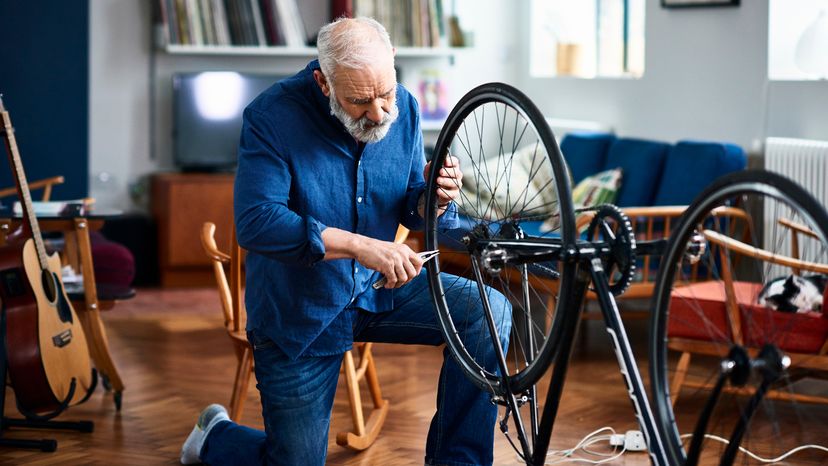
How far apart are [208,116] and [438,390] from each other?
14.5ft

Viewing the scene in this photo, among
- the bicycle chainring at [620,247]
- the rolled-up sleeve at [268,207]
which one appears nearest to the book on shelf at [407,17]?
the rolled-up sleeve at [268,207]

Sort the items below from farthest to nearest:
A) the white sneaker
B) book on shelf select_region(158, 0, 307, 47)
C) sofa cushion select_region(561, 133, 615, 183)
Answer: book on shelf select_region(158, 0, 307, 47) < sofa cushion select_region(561, 133, 615, 183) < the white sneaker

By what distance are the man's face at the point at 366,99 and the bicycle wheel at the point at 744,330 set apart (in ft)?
2.28

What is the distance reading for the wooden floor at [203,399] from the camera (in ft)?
10.9

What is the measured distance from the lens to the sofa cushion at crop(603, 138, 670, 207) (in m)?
5.07

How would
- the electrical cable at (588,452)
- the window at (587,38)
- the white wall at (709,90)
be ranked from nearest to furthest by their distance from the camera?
1. the electrical cable at (588,452)
2. the white wall at (709,90)
3. the window at (587,38)

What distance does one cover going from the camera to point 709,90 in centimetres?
532

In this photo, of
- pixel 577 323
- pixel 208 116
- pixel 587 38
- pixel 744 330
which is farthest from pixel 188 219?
pixel 577 323

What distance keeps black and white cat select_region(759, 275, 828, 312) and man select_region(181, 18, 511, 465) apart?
1311 mm

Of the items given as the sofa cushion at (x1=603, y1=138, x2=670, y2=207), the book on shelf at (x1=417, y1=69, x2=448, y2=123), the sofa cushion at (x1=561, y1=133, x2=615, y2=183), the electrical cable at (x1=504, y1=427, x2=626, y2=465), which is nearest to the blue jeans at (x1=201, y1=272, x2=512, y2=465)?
the electrical cable at (x1=504, y1=427, x2=626, y2=465)

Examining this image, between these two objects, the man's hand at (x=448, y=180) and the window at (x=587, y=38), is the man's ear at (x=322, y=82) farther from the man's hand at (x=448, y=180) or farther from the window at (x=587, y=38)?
the window at (x=587, y=38)

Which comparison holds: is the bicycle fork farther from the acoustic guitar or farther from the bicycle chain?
the acoustic guitar

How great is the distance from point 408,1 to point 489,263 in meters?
5.13

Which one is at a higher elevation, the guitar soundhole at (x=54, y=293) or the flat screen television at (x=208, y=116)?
the flat screen television at (x=208, y=116)
